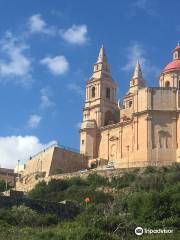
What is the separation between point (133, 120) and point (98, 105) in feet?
21.2

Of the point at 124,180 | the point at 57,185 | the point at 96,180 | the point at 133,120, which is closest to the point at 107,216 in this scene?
the point at 124,180

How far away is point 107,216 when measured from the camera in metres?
29.8

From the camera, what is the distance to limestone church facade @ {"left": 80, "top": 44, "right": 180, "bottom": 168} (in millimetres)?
53656

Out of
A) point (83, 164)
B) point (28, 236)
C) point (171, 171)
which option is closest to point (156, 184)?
point (171, 171)

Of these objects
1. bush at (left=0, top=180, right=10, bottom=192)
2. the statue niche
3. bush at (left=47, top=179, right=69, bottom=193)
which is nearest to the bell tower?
bush at (left=0, top=180, right=10, bottom=192)

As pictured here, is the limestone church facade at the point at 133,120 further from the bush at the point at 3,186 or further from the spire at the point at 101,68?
the bush at the point at 3,186

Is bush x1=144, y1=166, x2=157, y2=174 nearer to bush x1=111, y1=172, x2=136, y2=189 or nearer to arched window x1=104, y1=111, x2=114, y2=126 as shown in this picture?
bush x1=111, y1=172, x2=136, y2=189

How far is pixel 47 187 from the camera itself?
49.6 m

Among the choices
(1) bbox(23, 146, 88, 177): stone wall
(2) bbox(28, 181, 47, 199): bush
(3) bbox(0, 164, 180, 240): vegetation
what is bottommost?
(3) bbox(0, 164, 180, 240): vegetation

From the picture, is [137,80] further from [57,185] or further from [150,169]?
[57,185]

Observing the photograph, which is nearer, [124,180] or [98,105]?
[124,180]

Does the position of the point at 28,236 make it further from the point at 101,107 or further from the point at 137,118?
the point at 101,107

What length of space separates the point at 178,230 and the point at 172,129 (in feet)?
86.5

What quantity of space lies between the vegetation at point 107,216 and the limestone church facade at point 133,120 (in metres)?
6.51
